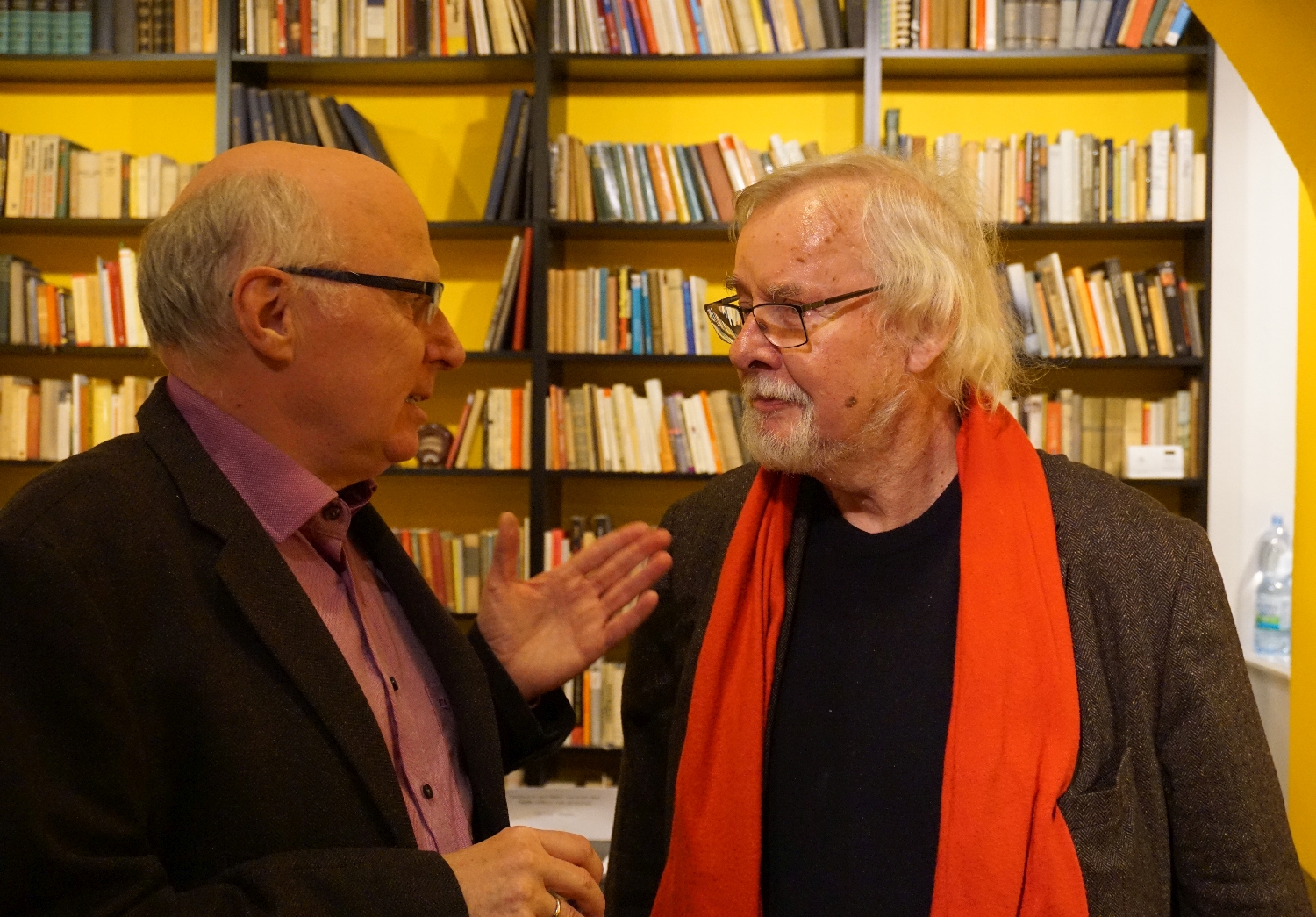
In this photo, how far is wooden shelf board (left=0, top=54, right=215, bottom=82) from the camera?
3.91m

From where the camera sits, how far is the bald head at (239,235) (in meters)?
1.13

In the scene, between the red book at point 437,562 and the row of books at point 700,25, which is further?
the red book at point 437,562

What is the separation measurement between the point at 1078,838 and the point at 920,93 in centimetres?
333

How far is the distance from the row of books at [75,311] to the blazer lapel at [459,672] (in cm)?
301

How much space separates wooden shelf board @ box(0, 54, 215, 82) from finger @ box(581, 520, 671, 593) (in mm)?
3270

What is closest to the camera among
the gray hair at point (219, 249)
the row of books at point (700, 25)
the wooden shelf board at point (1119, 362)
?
the gray hair at point (219, 249)

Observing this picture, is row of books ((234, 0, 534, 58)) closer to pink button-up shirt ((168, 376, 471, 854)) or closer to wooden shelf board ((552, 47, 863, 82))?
wooden shelf board ((552, 47, 863, 82))

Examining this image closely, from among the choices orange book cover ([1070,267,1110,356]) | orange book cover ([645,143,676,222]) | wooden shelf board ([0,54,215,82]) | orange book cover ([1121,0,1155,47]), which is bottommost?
orange book cover ([1070,267,1110,356])

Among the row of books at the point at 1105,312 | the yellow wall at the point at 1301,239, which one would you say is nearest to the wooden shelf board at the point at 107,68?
the row of books at the point at 1105,312

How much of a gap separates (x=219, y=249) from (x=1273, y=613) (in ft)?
11.8

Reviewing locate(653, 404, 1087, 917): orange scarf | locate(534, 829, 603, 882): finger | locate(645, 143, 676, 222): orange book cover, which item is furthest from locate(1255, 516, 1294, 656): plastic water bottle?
locate(534, 829, 603, 882): finger

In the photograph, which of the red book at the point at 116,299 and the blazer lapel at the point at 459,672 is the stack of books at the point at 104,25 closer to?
the red book at the point at 116,299

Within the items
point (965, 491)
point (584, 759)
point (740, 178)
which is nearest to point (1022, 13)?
point (740, 178)

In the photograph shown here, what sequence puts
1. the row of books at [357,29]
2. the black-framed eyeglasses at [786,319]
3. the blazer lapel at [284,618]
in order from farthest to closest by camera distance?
the row of books at [357,29] < the black-framed eyeglasses at [786,319] < the blazer lapel at [284,618]
